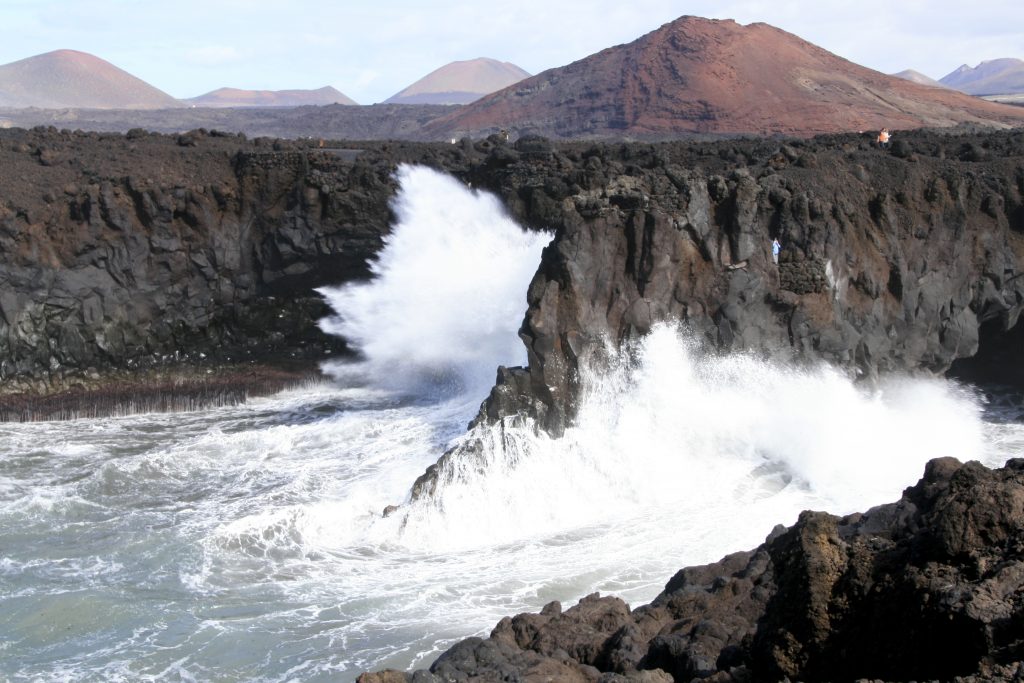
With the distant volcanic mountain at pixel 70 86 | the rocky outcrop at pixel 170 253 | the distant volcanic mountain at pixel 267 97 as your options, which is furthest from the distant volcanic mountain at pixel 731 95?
the distant volcanic mountain at pixel 267 97

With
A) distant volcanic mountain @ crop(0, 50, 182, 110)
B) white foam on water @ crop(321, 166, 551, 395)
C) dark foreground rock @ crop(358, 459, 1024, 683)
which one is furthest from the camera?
distant volcanic mountain @ crop(0, 50, 182, 110)

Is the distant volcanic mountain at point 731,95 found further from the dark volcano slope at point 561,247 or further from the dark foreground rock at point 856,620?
the dark foreground rock at point 856,620

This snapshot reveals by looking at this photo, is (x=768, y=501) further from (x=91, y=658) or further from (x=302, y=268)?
(x=302, y=268)

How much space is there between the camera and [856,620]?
715cm

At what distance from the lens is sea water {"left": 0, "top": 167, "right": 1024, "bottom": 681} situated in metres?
11.6

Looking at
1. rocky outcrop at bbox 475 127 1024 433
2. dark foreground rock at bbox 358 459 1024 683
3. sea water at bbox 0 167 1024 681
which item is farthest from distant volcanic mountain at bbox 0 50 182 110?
dark foreground rock at bbox 358 459 1024 683

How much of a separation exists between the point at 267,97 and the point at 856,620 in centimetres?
12263

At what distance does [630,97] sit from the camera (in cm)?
4922

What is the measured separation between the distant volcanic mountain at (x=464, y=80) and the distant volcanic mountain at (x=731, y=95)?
210 feet

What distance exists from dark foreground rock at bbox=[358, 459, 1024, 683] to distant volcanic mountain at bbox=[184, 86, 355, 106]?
11539cm

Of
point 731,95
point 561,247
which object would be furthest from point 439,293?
point 731,95

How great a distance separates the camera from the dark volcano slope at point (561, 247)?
16.9m

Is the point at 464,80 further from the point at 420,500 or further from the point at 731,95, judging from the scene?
the point at 420,500

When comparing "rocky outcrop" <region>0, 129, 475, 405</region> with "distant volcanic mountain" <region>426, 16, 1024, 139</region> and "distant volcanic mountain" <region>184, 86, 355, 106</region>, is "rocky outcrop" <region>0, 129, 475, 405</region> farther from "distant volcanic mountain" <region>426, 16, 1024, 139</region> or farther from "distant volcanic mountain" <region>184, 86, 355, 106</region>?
"distant volcanic mountain" <region>184, 86, 355, 106</region>
